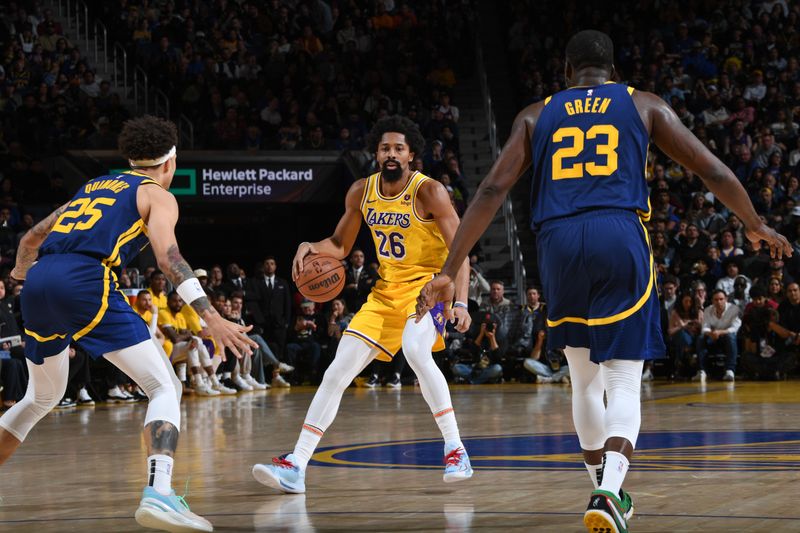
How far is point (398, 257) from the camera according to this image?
6734 millimetres

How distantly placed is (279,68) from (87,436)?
12.2m

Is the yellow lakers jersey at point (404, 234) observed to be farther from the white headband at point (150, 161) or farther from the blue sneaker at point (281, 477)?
the white headband at point (150, 161)

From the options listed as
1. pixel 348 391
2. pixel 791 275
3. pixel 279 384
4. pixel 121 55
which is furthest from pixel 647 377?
pixel 121 55

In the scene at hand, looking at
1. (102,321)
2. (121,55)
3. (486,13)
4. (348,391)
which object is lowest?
(348,391)

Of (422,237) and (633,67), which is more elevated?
(633,67)

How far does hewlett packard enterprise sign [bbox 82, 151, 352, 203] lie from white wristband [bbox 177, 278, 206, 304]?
13747 mm

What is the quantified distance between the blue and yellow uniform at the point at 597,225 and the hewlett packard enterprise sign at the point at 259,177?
14.3 metres

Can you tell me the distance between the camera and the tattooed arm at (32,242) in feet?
17.0

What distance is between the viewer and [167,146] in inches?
203

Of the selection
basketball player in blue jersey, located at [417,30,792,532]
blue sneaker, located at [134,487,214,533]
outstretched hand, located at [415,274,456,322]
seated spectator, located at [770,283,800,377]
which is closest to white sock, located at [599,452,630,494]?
basketball player in blue jersey, located at [417,30,792,532]

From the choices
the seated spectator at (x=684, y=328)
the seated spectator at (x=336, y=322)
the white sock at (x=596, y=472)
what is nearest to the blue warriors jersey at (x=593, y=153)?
the white sock at (x=596, y=472)

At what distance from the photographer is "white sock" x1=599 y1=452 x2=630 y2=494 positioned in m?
4.06

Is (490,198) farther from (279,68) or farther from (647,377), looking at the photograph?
(279,68)

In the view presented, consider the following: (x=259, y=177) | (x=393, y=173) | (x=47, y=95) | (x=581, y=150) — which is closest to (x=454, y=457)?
(x=393, y=173)
